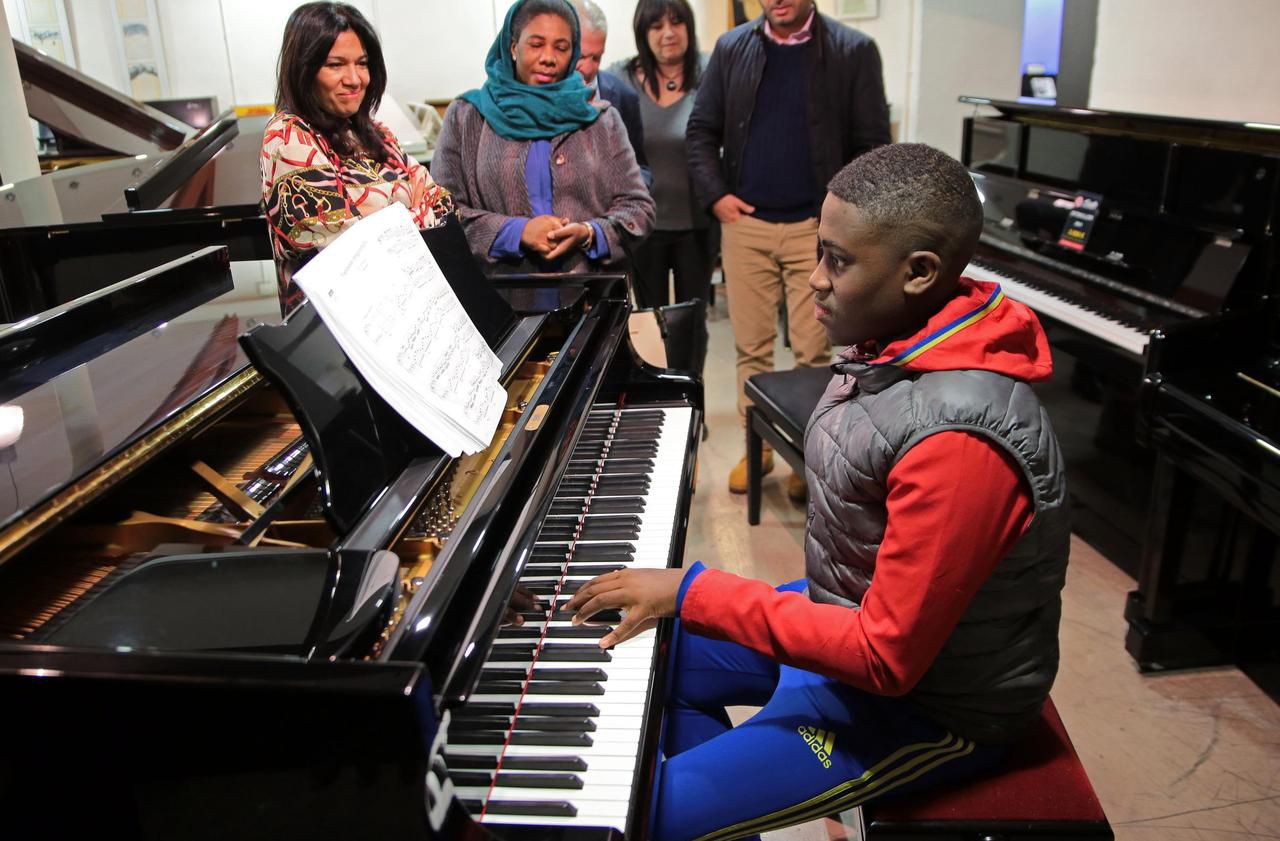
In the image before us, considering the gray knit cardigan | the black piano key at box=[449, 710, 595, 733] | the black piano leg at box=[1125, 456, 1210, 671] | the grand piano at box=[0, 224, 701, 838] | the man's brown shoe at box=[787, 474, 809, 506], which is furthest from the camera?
the man's brown shoe at box=[787, 474, 809, 506]

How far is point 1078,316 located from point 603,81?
1.83 m

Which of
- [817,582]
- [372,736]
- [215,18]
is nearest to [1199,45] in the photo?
[817,582]

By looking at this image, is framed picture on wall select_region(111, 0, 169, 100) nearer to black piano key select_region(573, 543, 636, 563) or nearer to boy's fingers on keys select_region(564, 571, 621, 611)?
black piano key select_region(573, 543, 636, 563)

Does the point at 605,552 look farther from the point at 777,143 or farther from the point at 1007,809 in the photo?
the point at 777,143

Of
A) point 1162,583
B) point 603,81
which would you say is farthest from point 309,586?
point 603,81

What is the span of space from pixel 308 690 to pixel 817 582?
0.78 metres

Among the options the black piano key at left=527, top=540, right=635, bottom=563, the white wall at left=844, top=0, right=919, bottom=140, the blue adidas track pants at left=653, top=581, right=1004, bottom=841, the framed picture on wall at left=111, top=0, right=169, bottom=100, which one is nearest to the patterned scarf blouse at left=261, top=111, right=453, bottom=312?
the black piano key at left=527, top=540, right=635, bottom=563

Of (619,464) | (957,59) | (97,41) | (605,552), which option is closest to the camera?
(605,552)

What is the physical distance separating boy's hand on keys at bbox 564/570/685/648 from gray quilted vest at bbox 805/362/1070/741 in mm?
236

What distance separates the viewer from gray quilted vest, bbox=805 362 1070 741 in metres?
1.13

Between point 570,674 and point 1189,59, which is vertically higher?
point 1189,59

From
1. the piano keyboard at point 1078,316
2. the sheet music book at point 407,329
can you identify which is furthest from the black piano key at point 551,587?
the piano keyboard at point 1078,316

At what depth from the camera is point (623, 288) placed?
2.20m

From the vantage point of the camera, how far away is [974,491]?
1098mm
